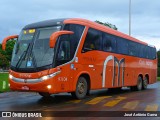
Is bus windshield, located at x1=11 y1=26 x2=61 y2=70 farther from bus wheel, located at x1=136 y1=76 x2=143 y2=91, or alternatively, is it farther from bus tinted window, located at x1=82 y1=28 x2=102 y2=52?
bus wheel, located at x1=136 y1=76 x2=143 y2=91

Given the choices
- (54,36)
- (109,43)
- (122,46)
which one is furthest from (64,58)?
(122,46)

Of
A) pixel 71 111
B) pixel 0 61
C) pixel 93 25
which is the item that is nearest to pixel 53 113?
pixel 71 111

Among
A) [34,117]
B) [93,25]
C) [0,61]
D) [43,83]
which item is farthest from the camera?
[0,61]

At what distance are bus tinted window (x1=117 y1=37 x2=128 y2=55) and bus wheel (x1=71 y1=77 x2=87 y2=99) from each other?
484 centimetres

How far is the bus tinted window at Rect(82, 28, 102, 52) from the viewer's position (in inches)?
632

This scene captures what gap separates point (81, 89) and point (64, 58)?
2108 mm

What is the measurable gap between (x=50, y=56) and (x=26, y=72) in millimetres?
1175

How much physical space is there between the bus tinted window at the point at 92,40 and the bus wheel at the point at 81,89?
142 centimetres

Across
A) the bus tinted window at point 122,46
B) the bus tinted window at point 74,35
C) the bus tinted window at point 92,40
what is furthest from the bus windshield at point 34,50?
the bus tinted window at point 122,46

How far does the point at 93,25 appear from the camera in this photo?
Answer: 17.0m

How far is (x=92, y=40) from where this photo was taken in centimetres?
1658

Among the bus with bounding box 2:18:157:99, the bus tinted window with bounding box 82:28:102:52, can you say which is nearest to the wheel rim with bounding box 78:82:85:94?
the bus with bounding box 2:18:157:99

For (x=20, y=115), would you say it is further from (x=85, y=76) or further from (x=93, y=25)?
(x=93, y=25)

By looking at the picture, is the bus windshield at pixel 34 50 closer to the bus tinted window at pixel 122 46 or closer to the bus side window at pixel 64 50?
the bus side window at pixel 64 50
